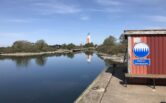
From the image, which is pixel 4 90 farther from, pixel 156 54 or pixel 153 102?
pixel 153 102

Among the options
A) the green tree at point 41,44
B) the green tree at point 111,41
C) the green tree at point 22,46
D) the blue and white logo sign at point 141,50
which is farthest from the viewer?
the green tree at point 41,44

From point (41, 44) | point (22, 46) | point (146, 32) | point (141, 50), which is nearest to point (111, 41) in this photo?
point (41, 44)

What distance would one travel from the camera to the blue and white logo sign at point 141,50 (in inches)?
570

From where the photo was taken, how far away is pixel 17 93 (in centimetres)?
2156

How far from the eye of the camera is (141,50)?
14523 mm

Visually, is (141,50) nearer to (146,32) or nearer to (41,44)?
(146,32)

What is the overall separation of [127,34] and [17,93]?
11718 mm

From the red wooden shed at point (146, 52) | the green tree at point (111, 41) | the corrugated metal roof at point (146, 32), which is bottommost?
the red wooden shed at point (146, 52)

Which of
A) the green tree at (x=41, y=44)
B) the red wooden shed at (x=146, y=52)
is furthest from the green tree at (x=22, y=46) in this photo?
the red wooden shed at (x=146, y=52)

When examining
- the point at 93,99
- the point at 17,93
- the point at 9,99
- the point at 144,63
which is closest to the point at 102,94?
the point at 93,99

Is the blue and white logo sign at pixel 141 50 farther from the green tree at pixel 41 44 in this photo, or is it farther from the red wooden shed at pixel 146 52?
the green tree at pixel 41 44

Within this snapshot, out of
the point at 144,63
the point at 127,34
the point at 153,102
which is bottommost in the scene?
the point at 153,102

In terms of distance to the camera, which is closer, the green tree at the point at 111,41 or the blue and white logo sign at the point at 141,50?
the blue and white logo sign at the point at 141,50

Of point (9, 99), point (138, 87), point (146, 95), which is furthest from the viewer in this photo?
point (9, 99)
